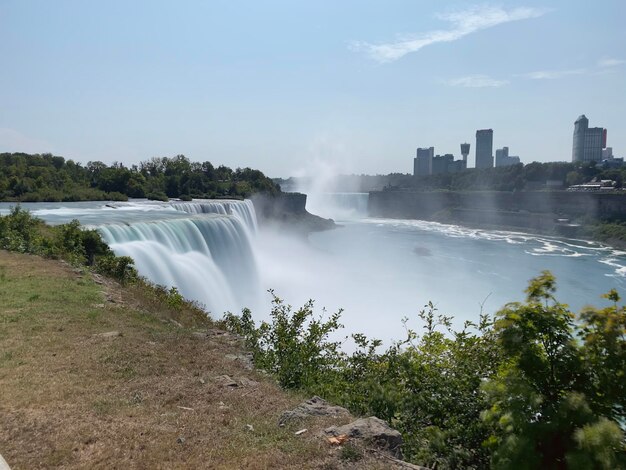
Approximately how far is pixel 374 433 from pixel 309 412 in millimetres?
783

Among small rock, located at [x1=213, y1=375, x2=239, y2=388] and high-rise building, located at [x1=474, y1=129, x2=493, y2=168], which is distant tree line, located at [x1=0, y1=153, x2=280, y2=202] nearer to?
small rock, located at [x1=213, y1=375, x2=239, y2=388]

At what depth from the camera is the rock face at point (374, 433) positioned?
3584mm

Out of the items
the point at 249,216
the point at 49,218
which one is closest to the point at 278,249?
the point at 249,216

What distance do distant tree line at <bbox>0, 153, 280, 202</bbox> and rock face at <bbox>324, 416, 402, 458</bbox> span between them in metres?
37.5

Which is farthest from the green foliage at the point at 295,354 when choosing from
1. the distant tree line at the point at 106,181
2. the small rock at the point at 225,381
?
the distant tree line at the point at 106,181

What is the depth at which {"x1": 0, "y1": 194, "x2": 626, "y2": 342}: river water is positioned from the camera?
1630 cm

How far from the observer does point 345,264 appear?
110ft

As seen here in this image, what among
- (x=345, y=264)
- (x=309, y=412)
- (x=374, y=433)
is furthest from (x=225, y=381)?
(x=345, y=264)

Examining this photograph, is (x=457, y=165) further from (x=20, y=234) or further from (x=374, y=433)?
(x=374, y=433)

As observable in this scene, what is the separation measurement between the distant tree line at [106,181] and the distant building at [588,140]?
120m

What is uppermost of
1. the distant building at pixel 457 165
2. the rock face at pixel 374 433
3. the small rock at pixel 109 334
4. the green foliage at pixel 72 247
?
the distant building at pixel 457 165

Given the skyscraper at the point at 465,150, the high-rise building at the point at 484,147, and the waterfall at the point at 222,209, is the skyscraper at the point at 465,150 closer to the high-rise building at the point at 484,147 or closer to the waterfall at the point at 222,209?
the high-rise building at the point at 484,147

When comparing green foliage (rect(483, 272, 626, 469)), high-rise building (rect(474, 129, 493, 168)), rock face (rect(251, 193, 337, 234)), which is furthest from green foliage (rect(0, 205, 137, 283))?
high-rise building (rect(474, 129, 493, 168))

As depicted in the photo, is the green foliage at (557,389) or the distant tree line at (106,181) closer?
the green foliage at (557,389)
